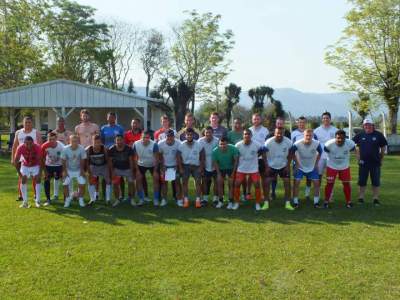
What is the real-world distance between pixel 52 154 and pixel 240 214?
4.18 m

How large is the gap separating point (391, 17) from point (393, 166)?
1733 cm

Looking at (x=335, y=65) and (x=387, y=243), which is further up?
(x=335, y=65)

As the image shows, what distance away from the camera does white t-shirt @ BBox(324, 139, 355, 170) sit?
917cm

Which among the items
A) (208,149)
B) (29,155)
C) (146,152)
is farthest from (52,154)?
(208,149)

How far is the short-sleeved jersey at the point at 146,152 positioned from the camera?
9.48m

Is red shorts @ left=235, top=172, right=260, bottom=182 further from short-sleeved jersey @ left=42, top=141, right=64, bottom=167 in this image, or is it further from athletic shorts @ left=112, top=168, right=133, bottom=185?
short-sleeved jersey @ left=42, top=141, right=64, bottom=167

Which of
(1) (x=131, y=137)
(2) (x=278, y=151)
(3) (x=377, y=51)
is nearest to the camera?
(2) (x=278, y=151)

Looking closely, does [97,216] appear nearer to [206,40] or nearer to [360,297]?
[360,297]

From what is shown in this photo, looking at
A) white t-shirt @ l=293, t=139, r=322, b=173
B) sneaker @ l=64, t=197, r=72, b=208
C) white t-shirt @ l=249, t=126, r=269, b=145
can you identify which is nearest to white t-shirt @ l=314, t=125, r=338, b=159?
white t-shirt @ l=293, t=139, r=322, b=173

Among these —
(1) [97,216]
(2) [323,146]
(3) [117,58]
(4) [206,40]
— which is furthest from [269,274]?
(3) [117,58]

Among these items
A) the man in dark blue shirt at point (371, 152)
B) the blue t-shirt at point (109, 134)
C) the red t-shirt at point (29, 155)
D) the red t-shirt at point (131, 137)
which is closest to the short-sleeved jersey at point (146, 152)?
the red t-shirt at point (131, 137)

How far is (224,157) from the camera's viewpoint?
→ 9.23m

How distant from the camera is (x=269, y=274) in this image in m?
5.30

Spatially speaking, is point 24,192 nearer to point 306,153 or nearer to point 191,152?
point 191,152
